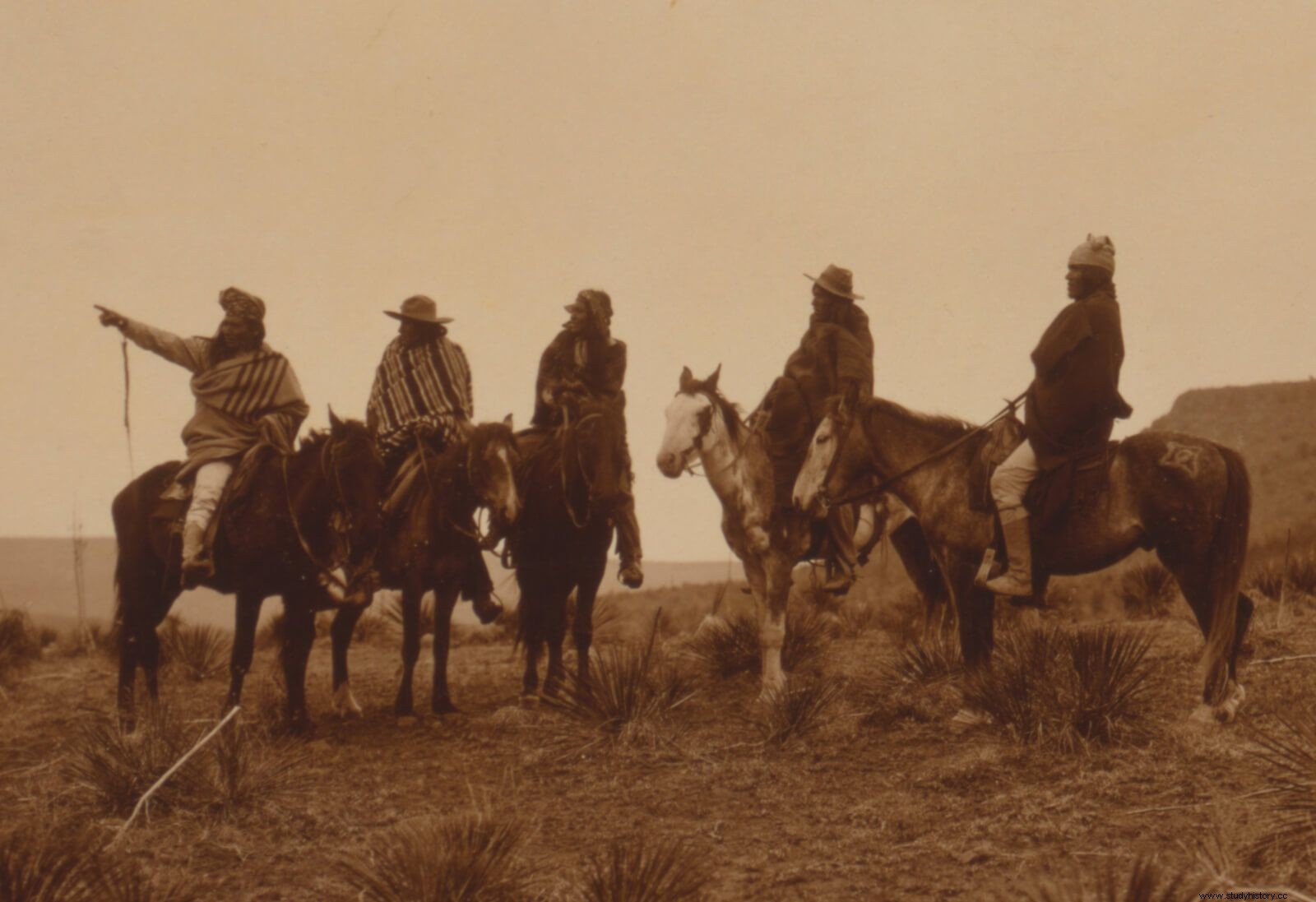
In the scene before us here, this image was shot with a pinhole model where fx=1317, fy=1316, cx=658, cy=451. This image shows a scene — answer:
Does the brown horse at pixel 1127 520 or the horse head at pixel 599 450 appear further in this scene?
the horse head at pixel 599 450

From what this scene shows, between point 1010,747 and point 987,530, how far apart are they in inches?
66.3

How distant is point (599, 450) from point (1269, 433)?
3781 centimetres

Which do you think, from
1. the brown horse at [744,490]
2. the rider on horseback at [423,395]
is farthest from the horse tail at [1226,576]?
the rider on horseback at [423,395]

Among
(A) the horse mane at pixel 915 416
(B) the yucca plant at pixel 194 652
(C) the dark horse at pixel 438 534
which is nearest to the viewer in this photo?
(A) the horse mane at pixel 915 416

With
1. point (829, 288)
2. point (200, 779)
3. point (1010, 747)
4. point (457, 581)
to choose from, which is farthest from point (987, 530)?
point (200, 779)

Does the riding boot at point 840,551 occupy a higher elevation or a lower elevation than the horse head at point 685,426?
lower

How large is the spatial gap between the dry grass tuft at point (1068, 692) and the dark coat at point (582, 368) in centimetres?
408

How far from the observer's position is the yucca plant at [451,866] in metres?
4.71

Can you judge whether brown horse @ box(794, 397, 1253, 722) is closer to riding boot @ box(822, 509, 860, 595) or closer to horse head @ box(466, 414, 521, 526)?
riding boot @ box(822, 509, 860, 595)

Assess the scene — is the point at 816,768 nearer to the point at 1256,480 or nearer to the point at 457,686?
the point at 457,686

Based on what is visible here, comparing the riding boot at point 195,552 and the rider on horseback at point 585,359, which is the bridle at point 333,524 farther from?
the rider on horseback at point 585,359

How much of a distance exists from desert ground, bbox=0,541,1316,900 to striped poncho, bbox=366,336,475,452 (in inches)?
85.7

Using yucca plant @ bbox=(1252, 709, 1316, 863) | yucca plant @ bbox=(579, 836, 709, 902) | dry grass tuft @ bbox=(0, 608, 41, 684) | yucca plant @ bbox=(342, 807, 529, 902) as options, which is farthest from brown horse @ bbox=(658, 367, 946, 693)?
dry grass tuft @ bbox=(0, 608, 41, 684)

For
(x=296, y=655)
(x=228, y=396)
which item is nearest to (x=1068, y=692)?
(x=296, y=655)
